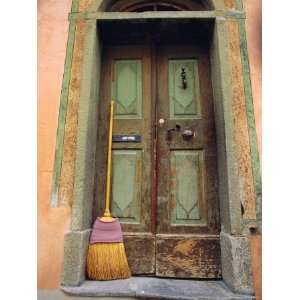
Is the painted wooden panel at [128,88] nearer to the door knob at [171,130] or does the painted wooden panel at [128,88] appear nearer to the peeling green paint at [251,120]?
the door knob at [171,130]

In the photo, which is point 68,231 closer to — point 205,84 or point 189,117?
point 189,117

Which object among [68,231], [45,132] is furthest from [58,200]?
[45,132]

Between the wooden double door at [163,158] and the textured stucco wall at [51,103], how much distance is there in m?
0.44

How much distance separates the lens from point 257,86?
2.76m

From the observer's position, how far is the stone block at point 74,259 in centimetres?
245

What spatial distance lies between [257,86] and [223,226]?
1.27 metres

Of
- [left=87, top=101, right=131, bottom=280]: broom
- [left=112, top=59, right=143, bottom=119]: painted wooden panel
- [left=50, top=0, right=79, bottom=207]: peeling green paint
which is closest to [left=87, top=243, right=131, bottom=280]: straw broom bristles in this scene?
[left=87, top=101, right=131, bottom=280]: broom

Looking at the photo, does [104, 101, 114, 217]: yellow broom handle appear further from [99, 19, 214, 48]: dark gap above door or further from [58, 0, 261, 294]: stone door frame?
[99, 19, 214, 48]: dark gap above door

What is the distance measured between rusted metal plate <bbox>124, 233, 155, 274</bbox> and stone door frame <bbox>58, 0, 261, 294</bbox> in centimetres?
41

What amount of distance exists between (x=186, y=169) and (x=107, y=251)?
1020 millimetres

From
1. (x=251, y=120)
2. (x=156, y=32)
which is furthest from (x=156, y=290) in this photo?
(x=156, y=32)

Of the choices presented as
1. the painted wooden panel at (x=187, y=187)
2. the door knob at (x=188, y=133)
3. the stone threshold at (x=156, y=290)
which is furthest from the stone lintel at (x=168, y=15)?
the stone threshold at (x=156, y=290)

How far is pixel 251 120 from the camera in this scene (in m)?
2.69

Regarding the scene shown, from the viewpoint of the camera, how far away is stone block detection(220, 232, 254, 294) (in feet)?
7.84
